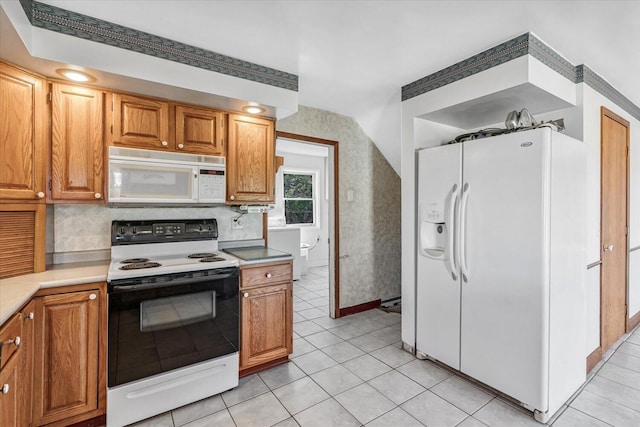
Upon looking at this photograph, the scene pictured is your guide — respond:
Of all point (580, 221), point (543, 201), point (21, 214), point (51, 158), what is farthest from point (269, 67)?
point (580, 221)

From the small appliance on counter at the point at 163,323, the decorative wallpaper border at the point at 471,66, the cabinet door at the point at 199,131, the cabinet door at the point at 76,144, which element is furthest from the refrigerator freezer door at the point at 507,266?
the cabinet door at the point at 76,144

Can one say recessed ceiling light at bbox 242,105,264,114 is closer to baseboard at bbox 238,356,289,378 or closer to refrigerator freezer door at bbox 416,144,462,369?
refrigerator freezer door at bbox 416,144,462,369

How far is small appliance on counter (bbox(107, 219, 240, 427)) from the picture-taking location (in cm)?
190

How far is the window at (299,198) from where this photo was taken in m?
6.19

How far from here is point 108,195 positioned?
213 cm

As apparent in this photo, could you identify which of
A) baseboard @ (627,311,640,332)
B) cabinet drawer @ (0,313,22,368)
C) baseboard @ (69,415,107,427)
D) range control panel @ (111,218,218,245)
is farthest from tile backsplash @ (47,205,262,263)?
baseboard @ (627,311,640,332)

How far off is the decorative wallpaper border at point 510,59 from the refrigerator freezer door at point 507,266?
1.85 feet

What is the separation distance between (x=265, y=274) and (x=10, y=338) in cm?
145

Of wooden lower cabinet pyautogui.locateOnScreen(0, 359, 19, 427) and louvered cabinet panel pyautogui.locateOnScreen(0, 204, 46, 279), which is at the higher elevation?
louvered cabinet panel pyautogui.locateOnScreen(0, 204, 46, 279)

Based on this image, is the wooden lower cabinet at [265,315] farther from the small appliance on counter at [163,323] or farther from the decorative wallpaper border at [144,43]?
the decorative wallpaper border at [144,43]

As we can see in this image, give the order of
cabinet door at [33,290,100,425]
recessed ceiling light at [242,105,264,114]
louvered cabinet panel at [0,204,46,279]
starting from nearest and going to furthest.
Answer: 1. cabinet door at [33,290,100,425]
2. louvered cabinet panel at [0,204,46,279]
3. recessed ceiling light at [242,105,264,114]

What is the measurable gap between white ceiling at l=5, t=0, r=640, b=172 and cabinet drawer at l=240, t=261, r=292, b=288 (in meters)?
1.60

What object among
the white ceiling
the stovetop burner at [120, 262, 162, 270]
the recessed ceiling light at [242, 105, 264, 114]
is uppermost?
the white ceiling

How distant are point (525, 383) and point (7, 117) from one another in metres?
3.46
